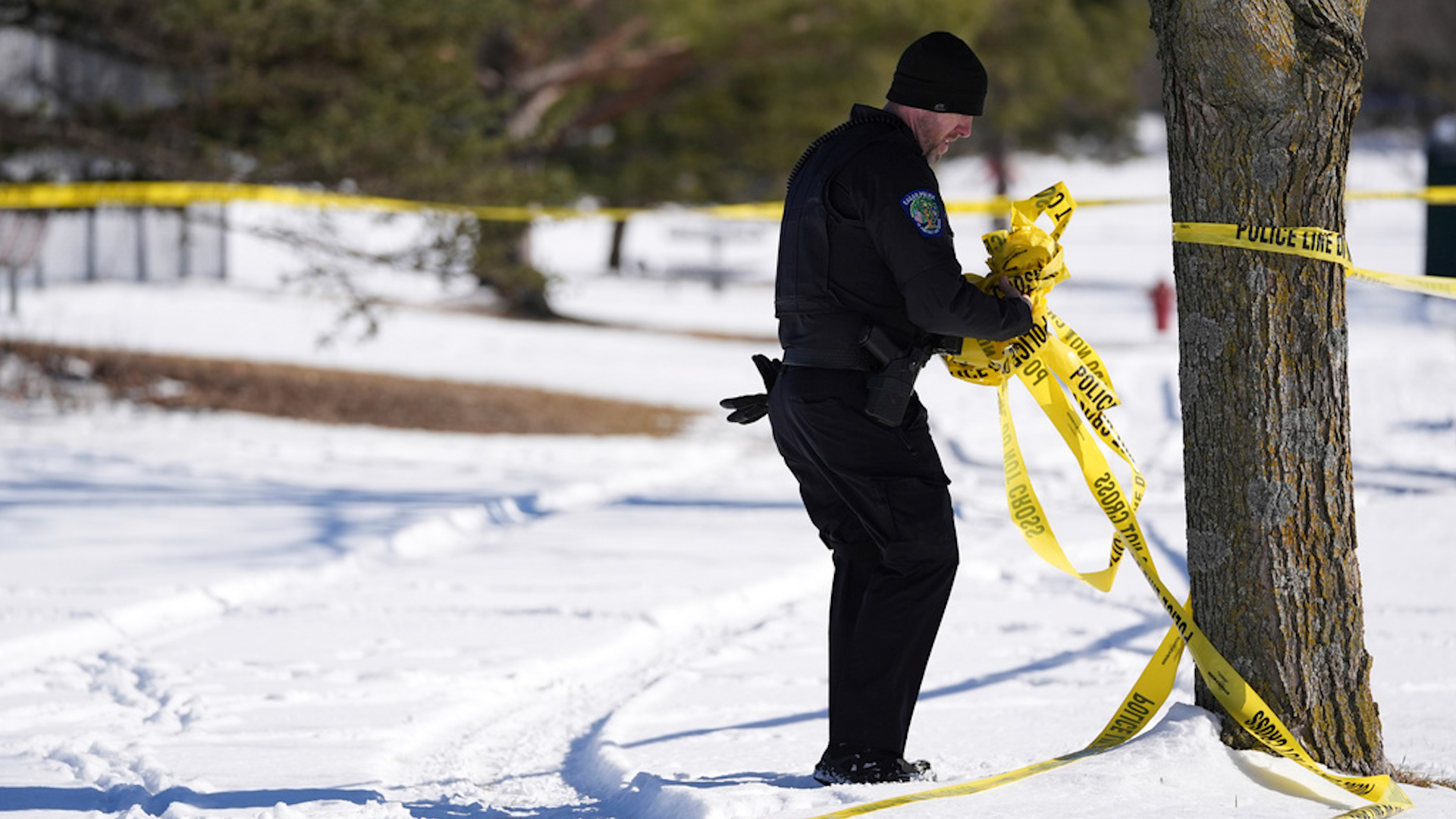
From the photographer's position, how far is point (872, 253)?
10.8 feet

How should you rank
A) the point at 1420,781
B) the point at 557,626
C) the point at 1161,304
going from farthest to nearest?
the point at 1161,304 < the point at 557,626 < the point at 1420,781

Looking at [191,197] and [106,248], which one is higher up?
[191,197]

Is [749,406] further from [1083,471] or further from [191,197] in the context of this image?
[191,197]

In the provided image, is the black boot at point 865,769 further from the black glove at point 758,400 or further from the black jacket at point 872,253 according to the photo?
the black jacket at point 872,253

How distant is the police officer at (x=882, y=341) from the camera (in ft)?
10.5

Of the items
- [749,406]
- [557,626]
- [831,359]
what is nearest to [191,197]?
[557,626]

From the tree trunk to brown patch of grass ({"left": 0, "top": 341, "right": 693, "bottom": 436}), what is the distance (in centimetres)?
933

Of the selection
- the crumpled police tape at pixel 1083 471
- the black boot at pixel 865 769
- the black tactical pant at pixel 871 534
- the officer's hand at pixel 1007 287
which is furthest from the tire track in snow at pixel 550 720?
the officer's hand at pixel 1007 287

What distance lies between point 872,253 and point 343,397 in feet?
36.9

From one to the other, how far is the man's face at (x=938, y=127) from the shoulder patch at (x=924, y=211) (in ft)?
0.63

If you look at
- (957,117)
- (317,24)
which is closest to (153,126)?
(317,24)

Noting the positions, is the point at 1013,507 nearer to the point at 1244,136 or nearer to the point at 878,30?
the point at 1244,136

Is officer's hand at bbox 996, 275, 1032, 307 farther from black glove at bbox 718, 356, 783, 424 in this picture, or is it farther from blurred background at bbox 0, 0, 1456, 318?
blurred background at bbox 0, 0, 1456, 318

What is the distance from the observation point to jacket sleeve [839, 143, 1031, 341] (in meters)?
3.18
